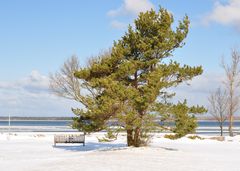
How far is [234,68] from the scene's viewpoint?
44.3 meters

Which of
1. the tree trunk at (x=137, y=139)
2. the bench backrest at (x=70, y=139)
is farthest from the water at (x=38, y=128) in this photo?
the tree trunk at (x=137, y=139)

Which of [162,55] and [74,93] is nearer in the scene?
[162,55]

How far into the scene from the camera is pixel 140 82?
25.4 meters

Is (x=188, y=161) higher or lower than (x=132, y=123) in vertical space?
lower

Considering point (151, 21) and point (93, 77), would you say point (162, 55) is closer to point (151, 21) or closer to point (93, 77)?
point (151, 21)

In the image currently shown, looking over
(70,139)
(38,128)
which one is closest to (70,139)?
(70,139)

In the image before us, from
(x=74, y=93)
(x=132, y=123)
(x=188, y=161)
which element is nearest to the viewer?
(x=188, y=161)

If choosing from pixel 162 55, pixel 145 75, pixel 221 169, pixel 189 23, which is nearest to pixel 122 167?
pixel 221 169

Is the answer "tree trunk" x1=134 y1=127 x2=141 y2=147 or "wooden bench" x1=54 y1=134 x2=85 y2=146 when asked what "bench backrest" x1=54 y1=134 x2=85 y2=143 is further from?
"tree trunk" x1=134 y1=127 x2=141 y2=147

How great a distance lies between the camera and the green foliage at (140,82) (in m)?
23.5

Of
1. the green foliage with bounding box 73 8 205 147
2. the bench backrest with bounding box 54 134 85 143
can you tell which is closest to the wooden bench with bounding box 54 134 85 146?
the bench backrest with bounding box 54 134 85 143

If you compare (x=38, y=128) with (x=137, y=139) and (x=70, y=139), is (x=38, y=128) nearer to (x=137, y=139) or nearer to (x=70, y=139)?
(x=70, y=139)

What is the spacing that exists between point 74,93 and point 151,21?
18.2 m

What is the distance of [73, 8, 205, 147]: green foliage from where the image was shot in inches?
927
